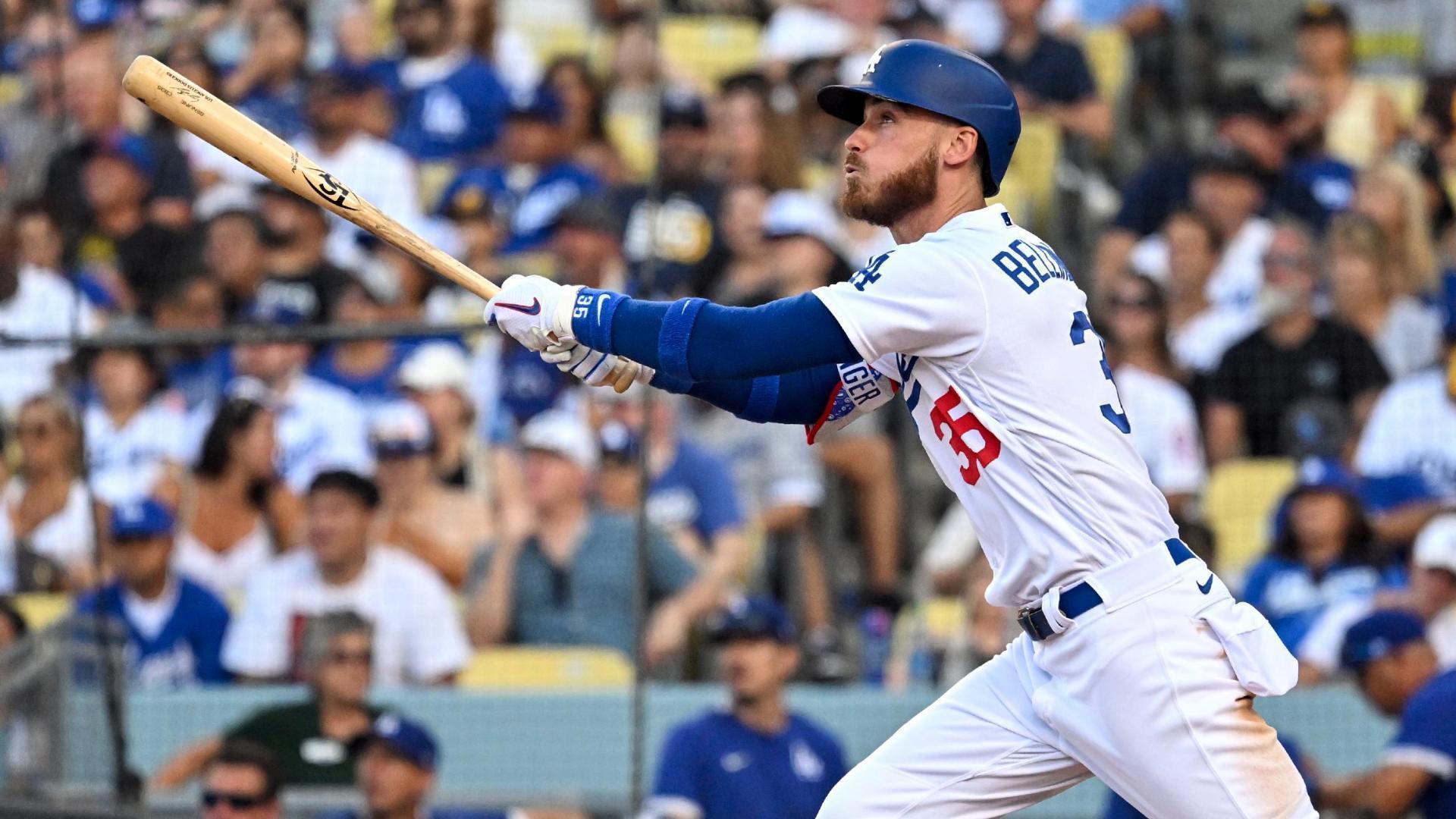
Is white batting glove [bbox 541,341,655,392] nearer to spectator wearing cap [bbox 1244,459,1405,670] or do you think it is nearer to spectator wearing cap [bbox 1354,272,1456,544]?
spectator wearing cap [bbox 1244,459,1405,670]

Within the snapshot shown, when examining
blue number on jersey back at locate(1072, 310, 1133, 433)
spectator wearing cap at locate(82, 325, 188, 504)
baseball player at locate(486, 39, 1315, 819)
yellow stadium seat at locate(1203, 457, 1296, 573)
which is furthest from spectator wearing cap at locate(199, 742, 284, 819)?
yellow stadium seat at locate(1203, 457, 1296, 573)

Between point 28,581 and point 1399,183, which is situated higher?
point 1399,183

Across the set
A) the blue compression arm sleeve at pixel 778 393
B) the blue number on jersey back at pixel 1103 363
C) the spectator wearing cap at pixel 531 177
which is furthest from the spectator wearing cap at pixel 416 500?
the blue number on jersey back at pixel 1103 363

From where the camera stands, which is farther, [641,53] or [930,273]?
[641,53]

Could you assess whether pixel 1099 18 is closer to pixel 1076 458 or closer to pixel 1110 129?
pixel 1110 129

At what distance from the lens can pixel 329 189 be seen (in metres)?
4.18

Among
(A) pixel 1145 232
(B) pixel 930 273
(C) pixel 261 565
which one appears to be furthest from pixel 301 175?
(A) pixel 1145 232

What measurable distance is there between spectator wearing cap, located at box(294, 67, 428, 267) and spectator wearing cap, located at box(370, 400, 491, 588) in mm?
1088

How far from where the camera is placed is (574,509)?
6.91 metres

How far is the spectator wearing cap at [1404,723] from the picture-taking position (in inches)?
224

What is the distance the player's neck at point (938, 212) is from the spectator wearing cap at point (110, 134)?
174 inches

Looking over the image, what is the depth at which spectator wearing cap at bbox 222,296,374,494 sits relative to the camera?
732 cm

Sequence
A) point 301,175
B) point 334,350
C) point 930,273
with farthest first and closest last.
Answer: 1. point 334,350
2. point 301,175
3. point 930,273

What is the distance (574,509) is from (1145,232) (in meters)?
2.74
